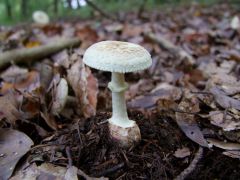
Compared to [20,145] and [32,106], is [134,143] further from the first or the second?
[32,106]

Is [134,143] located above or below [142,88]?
above

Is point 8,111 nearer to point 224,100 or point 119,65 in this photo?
point 119,65

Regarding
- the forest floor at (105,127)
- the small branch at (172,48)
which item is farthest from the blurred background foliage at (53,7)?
the forest floor at (105,127)

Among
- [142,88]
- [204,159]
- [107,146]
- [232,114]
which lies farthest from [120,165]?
[142,88]

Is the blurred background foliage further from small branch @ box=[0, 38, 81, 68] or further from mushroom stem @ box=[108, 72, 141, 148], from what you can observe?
mushroom stem @ box=[108, 72, 141, 148]

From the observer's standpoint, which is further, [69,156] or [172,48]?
[172,48]

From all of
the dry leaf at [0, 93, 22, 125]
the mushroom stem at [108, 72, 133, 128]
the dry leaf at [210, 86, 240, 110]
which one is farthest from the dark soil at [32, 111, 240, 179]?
the dry leaf at [210, 86, 240, 110]

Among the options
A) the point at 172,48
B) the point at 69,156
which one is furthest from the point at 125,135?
the point at 172,48
